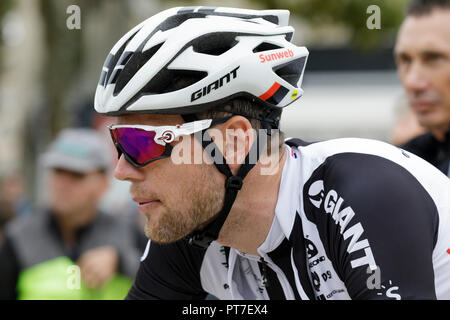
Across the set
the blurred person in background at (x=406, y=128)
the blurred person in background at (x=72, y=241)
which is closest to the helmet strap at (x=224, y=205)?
the blurred person in background at (x=72, y=241)

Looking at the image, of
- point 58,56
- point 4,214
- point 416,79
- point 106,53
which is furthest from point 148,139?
point 58,56

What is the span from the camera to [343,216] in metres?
2.43

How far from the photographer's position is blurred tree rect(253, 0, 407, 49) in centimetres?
1424

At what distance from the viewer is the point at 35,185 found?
1366 cm

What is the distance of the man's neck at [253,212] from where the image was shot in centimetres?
282

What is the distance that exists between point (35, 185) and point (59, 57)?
3.46 m

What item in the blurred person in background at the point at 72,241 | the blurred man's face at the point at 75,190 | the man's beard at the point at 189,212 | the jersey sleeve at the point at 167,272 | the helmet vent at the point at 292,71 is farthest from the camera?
the blurred man's face at the point at 75,190

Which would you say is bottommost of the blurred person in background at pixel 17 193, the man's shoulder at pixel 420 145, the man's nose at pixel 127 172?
the blurred person in background at pixel 17 193

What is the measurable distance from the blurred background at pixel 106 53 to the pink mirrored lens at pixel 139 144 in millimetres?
1628

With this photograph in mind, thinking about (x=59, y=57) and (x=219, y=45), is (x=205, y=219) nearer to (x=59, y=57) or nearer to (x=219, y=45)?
(x=219, y=45)

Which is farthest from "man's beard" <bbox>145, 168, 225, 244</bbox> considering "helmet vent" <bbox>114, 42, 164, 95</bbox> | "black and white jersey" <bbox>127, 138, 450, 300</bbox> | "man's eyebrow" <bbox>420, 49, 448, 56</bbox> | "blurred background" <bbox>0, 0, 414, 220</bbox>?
"blurred background" <bbox>0, 0, 414, 220</bbox>

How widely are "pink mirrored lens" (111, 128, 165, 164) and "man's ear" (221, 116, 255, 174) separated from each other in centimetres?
29

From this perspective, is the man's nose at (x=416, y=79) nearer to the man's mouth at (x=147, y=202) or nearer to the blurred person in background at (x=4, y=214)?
the man's mouth at (x=147, y=202)

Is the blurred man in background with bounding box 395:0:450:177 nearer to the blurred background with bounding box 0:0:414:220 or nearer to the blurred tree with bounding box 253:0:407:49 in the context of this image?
the blurred background with bounding box 0:0:414:220
